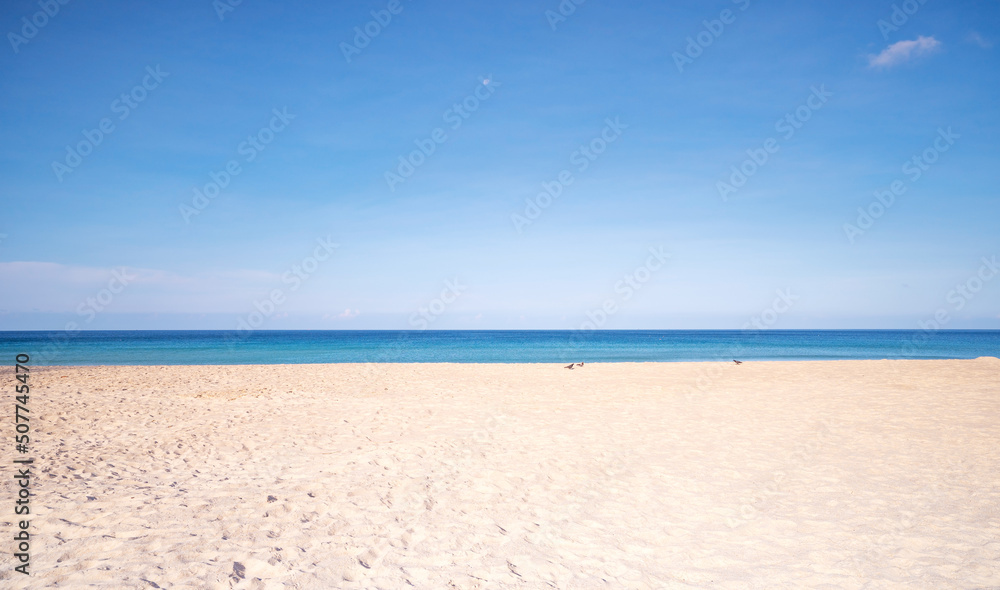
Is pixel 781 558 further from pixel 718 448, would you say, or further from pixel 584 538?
pixel 718 448

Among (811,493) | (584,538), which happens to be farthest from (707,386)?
(584,538)

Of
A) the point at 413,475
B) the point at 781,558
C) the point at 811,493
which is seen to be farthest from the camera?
the point at 413,475

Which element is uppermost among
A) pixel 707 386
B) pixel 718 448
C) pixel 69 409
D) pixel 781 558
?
pixel 707 386

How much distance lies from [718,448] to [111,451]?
9701 millimetres

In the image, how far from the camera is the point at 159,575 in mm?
3984

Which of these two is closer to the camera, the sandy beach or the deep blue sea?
the sandy beach

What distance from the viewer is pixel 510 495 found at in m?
6.11

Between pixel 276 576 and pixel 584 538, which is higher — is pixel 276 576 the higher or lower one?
the lower one

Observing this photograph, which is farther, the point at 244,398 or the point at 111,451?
the point at 244,398

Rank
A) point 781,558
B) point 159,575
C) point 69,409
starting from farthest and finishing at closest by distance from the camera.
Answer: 1. point 69,409
2. point 781,558
3. point 159,575

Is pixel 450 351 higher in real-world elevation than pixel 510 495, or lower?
higher

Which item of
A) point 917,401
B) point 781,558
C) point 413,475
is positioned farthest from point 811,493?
point 917,401

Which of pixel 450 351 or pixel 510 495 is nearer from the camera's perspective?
pixel 510 495

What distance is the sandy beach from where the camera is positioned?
429 cm
